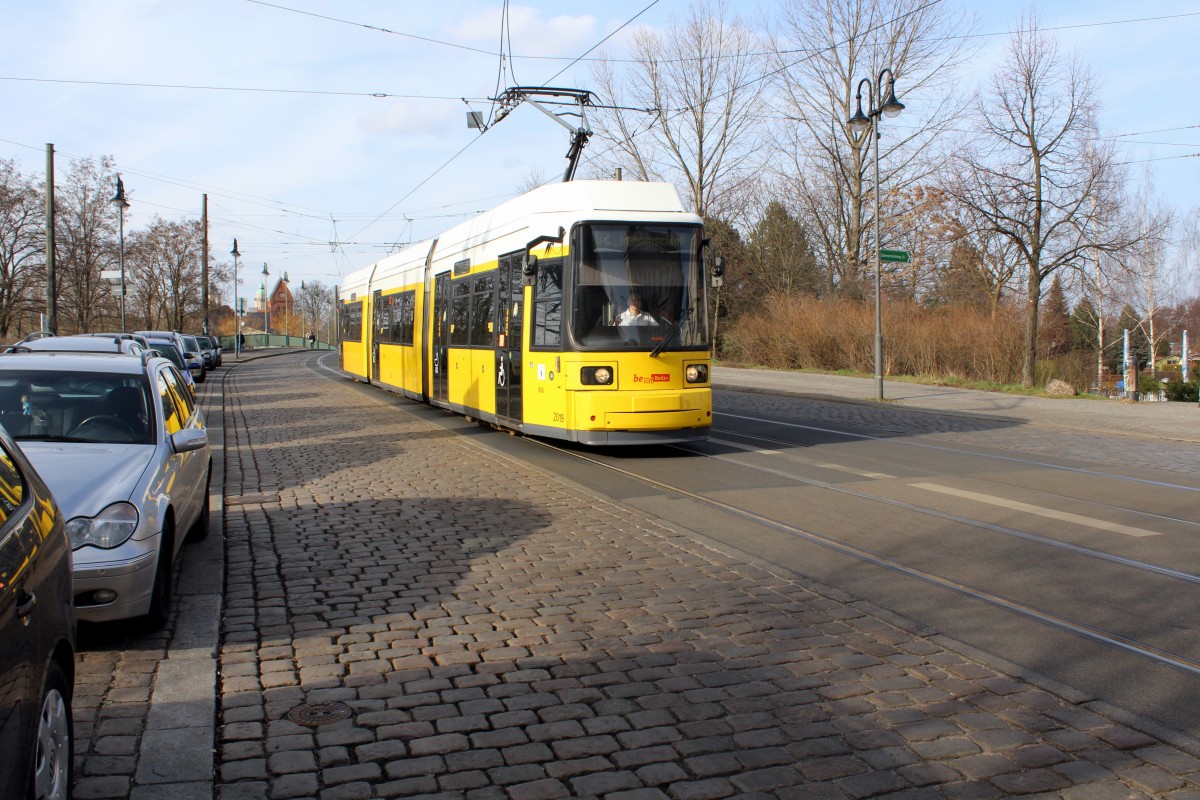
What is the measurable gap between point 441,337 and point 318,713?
51.7 ft

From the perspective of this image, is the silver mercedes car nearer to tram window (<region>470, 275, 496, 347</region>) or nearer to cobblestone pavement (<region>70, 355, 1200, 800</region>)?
cobblestone pavement (<region>70, 355, 1200, 800</region>)

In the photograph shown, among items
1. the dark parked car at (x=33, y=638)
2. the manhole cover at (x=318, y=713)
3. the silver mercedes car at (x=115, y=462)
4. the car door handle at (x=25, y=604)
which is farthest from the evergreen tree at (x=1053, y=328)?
the car door handle at (x=25, y=604)

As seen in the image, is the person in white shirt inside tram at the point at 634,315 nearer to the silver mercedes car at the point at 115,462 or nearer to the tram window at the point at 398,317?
the silver mercedes car at the point at 115,462

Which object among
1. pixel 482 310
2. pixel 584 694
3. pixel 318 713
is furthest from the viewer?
pixel 482 310

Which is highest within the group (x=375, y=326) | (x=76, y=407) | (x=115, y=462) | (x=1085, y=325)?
(x=1085, y=325)

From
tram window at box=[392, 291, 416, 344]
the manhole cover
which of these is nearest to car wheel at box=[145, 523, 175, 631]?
the manhole cover

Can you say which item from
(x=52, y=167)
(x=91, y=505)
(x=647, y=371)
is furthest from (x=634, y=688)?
(x=52, y=167)

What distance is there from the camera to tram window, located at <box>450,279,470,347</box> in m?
17.9

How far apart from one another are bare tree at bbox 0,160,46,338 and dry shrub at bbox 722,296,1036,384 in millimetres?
32202

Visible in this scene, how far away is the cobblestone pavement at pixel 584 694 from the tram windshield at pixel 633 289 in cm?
533

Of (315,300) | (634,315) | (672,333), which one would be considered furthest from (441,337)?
(315,300)

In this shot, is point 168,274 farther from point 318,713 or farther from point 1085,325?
point 318,713

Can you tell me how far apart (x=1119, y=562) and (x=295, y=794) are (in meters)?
6.23

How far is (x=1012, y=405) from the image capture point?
75.9 ft
